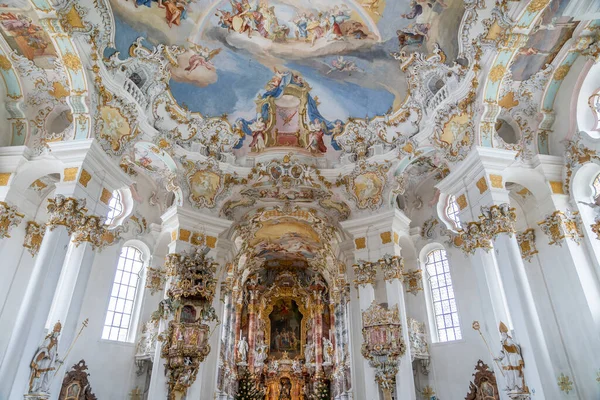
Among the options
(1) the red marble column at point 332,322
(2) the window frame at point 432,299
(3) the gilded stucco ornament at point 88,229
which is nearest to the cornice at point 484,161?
(2) the window frame at point 432,299

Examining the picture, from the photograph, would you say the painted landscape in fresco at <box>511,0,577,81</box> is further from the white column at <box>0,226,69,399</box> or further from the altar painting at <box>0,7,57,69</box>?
the white column at <box>0,226,69,399</box>

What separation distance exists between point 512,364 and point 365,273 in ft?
19.3

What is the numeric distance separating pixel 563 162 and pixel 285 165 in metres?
8.89

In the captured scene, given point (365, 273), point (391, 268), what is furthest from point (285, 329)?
point (391, 268)

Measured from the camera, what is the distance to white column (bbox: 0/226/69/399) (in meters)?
8.48

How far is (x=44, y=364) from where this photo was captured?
29.3 feet

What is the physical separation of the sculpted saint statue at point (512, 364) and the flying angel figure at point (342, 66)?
933 centimetres

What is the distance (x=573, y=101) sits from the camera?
11.7m

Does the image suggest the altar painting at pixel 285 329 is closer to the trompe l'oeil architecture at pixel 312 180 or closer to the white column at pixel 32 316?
the trompe l'oeil architecture at pixel 312 180

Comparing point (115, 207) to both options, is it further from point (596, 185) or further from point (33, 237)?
point (596, 185)

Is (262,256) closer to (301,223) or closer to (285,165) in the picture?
(301,223)

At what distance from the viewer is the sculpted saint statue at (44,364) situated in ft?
28.6

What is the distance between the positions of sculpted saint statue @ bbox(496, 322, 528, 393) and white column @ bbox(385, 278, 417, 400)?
12.3ft

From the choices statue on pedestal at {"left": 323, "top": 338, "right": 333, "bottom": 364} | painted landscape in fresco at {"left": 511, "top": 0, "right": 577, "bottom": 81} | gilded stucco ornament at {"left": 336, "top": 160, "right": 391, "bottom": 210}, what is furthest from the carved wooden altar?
painted landscape in fresco at {"left": 511, "top": 0, "right": 577, "bottom": 81}
